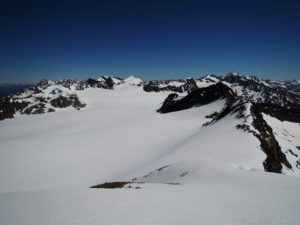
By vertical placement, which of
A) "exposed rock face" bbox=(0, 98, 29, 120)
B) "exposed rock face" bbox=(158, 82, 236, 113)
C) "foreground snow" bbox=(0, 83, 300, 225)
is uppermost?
"exposed rock face" bbox=(0, 98, 29, 120)

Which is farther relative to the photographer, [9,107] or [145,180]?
[9,107]

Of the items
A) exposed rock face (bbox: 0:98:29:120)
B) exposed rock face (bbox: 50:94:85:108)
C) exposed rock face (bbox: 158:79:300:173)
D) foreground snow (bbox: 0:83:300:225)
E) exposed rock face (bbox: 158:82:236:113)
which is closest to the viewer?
foreground snow (bbox: 0:83:300:225)

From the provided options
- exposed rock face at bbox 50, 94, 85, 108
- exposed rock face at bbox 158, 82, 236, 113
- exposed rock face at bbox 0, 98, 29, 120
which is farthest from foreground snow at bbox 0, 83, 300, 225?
exposed rock face at bbox 50, 94, 85, 108

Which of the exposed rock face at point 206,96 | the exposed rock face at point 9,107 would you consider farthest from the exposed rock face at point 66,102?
the exposed rock face at point 206,96

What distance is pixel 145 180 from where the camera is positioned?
30.1 metres

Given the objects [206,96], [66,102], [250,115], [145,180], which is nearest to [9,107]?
[66,102]

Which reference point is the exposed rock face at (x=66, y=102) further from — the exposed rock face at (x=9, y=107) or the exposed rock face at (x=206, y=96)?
the exposed rock face at (x=206, y=96)

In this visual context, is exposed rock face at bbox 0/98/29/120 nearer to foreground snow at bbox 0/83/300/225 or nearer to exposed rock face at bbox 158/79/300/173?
foreground snow at bbox 0/83/300/225

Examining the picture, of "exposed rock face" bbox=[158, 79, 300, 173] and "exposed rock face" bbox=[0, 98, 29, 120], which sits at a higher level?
"exposed rock face" bbox=[0, 98, 29, 120]

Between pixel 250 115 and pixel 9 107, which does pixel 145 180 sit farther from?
pixel 9 107

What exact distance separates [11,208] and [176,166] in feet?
69.1

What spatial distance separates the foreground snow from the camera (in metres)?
11.8

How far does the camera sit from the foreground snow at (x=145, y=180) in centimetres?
1175

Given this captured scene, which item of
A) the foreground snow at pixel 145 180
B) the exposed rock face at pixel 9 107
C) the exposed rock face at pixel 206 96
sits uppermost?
the exposed rock face at pixel 9 107
